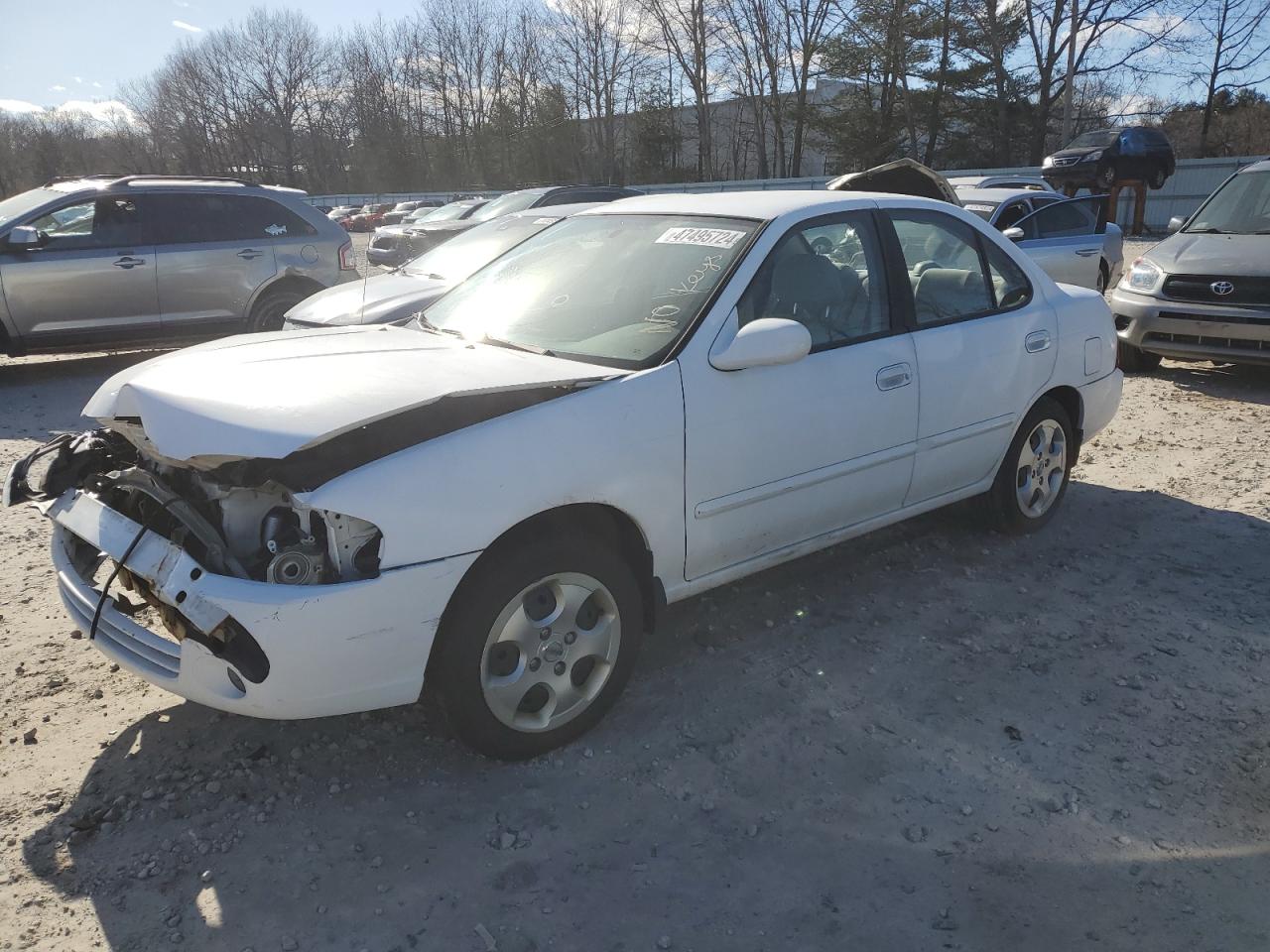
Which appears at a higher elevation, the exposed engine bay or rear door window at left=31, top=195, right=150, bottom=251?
rear door window at left=31, top=195, right=150, bottom=251

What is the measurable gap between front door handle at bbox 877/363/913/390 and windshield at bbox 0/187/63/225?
8.37m

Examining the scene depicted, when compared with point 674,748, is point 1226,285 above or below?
above

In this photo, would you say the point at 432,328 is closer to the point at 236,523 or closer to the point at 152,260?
the point at 236,523

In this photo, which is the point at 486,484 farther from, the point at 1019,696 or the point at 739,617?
the point at 1019,696

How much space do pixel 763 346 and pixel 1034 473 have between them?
2.33 meters

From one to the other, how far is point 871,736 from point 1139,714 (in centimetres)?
98

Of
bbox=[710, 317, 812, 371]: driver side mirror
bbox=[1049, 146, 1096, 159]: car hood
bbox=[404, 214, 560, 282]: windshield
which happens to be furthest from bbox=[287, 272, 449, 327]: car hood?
bbox=[1049, 146, 1096, 159]: car hood

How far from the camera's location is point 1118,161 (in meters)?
22.8

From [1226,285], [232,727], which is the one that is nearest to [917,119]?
[1226,285]

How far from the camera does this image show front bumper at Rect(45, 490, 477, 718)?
2391mm

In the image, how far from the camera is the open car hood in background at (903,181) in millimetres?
5734

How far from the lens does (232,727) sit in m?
3.16

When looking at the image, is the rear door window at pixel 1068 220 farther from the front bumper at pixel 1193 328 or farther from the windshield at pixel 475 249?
the windshield at pixel 475 249

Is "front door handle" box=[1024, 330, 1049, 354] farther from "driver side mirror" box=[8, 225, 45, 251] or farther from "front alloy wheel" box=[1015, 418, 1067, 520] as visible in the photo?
"driver side mirror" box=[8, 225, 45, 251]
